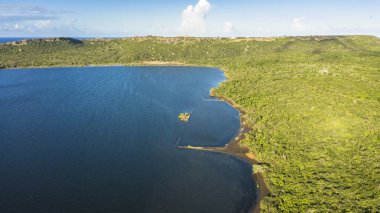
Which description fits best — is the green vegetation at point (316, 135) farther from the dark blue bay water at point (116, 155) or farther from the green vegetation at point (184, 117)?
the green vegetation at point (184, 117)

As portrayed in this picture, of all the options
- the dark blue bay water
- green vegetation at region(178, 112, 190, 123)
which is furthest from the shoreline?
green vegetation at region(178, 112, 190, 123)

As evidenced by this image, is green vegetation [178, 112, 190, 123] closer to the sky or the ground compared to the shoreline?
closer to the sky

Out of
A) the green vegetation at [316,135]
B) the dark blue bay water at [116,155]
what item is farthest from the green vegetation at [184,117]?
the green vegetation at [316,135]

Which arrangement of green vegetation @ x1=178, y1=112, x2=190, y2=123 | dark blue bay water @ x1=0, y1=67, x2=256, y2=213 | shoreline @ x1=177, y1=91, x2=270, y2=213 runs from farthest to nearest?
green vegetation @ x1=178, y1=112, x2=190, y2=123 → shoreline @ x1=177, y1=91, x2=270, y2=213 → dark blue bay water @ x1=0, y1=67, x2=256, y2=213

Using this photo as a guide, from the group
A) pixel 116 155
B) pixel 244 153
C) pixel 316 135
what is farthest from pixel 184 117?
pixel 316 135

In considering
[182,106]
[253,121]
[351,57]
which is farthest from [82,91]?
[351,57]

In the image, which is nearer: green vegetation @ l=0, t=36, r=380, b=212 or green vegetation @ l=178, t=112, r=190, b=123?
green vegetation @ l=0, t=36, r=380, b=212

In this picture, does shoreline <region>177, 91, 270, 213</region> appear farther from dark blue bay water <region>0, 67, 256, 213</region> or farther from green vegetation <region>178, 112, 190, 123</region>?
green vegetation <region>178, 112, 190, 123</region>

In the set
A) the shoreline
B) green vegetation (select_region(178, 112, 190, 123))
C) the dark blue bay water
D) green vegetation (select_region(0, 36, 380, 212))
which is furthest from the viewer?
green vegetation (select_region(178, 112, 190, 123))

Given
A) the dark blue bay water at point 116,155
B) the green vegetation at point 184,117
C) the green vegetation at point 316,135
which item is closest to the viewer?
the green vegetation at point 316,135

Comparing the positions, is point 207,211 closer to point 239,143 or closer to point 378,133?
point 239,143
